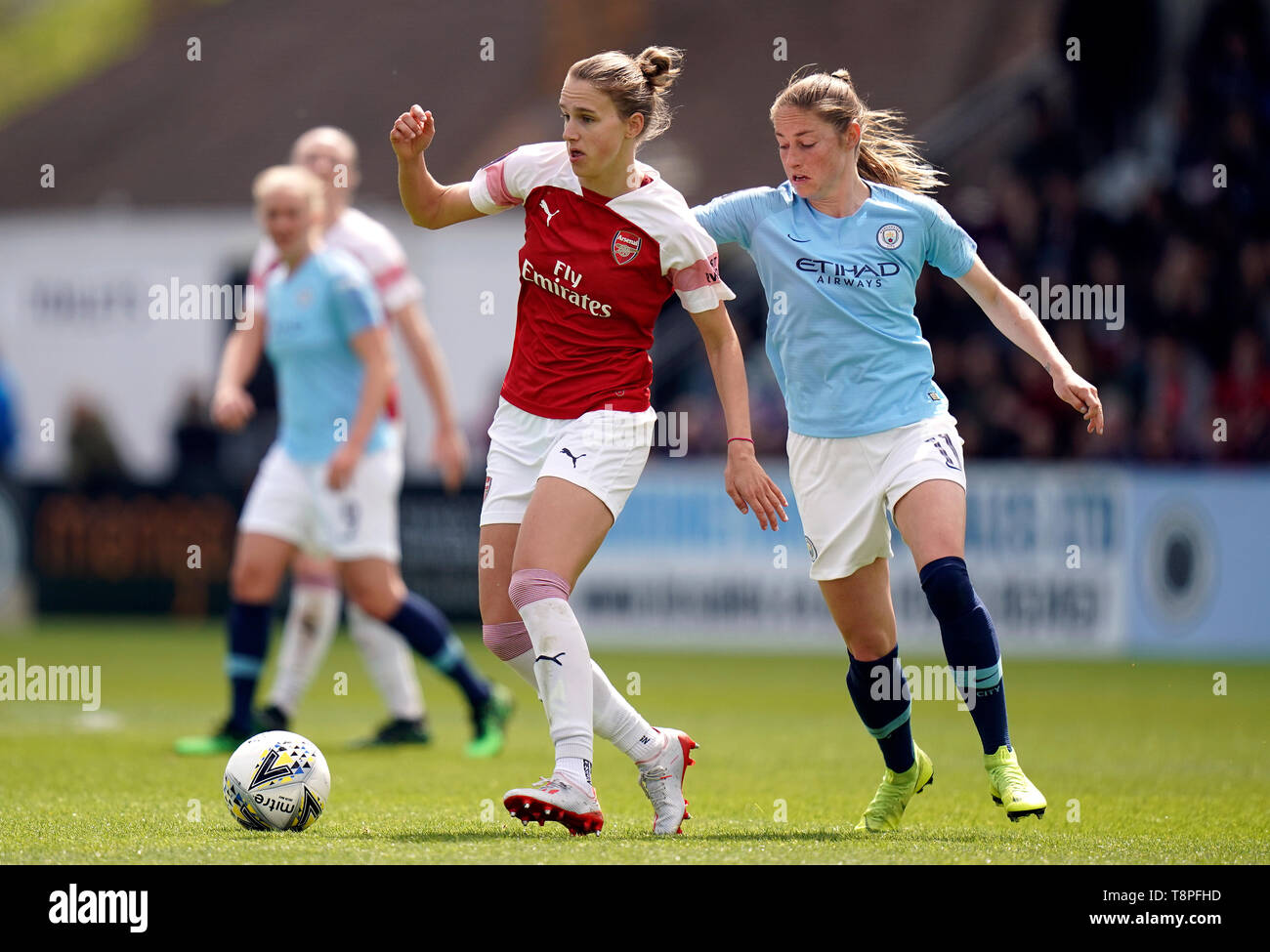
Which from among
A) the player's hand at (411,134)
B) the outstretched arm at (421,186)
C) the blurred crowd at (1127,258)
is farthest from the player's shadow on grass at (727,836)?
the blurred crowd at (1127,258)

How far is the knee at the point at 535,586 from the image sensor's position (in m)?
5.68

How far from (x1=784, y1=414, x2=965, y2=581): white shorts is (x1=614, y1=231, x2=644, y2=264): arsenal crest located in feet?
3.03

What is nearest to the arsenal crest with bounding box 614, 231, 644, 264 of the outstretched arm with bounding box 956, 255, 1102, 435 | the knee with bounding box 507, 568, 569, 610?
the knee with bounding box 507, 568, 569, 610

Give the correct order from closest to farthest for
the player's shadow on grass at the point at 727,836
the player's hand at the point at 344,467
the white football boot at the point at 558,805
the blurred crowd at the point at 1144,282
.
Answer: the white football boot at the point at 558,805, the player's shadow on grass at the point at 727,836, the player's hand at the point at 344,467, the blurred crowd at the point at 1144,282

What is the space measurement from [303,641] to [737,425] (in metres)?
4.30

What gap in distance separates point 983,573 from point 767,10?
12617 millimetres

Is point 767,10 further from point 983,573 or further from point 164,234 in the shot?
point 983,573

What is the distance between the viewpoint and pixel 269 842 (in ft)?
18.0

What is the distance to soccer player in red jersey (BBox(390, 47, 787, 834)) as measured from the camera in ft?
18.7

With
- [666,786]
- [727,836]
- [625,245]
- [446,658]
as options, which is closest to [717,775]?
[446,658]

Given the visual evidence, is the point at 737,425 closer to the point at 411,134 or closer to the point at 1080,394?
the point at 1080,394

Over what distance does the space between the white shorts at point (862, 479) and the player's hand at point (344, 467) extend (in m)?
3.05

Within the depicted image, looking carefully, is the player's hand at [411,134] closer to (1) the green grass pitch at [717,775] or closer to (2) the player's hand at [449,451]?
(1) the green grass pitch at [717,775]

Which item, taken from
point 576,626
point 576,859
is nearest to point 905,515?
point 576,626
